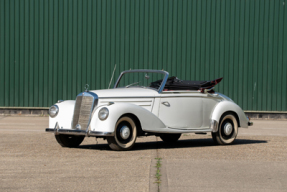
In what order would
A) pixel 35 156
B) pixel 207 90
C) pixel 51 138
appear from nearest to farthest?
pixel 35 156 < pixel 207 90 < pixel 51 138

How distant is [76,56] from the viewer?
20.7 meters

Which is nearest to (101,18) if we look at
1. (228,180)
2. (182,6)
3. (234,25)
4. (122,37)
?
(122,37)

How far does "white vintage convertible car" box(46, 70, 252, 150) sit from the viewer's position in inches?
394

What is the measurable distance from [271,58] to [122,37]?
5764 millimetres

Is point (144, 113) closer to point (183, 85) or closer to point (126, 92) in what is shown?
point (126, 92)

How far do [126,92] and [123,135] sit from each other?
1.08 metres

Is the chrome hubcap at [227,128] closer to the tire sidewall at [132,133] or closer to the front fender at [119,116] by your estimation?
the front fender at [119,116]

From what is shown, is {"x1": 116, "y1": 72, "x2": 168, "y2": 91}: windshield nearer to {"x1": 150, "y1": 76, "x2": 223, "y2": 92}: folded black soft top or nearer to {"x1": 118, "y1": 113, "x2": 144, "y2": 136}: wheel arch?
{"x1": 150, "y1": 76, "x2": 223, "y2": 92}: folded black soft top

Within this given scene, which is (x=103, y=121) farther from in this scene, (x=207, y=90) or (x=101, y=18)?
(x=101, y=18)

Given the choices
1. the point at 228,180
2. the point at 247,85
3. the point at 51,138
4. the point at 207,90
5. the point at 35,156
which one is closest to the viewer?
the point at 228,180

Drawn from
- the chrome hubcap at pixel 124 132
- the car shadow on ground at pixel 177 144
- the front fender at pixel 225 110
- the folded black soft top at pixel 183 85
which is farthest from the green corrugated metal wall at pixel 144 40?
the chrome hubcap at pixel 124 132

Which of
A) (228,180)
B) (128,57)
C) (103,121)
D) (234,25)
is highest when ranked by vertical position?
(234,25)

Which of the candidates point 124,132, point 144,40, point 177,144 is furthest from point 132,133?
point 144,40

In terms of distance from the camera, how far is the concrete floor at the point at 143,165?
22.0 feet
